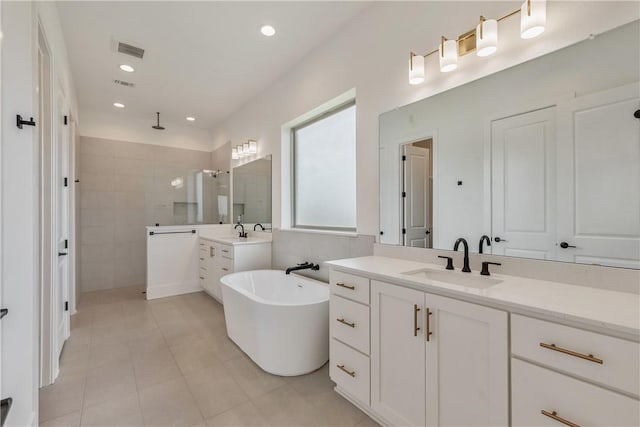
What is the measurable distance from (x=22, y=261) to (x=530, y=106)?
2674mm

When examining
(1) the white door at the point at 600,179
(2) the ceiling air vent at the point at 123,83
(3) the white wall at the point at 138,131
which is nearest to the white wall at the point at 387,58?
(1) the white door at the point at 600,179

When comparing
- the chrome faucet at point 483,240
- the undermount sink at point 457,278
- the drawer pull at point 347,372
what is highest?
the chrome faucet at point 483,240

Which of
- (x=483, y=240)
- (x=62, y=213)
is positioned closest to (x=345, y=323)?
(x=483, y=240)

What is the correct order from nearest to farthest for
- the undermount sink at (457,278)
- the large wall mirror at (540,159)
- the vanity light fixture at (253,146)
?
the large wall mirror at (540,159) → the undermount sink at (457,278) → the vanity light fixture at (253,146)

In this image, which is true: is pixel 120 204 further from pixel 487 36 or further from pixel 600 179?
pixel 600 179

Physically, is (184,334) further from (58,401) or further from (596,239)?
(596,239)

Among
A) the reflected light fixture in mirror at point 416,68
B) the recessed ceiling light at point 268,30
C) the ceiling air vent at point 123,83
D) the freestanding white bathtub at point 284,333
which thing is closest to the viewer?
the reflected light fixture in mirror at point 416,68

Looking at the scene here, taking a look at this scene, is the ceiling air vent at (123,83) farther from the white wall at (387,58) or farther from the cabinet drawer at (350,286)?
the cabinet drawer at (350,286)

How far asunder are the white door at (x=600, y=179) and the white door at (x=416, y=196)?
718 mm

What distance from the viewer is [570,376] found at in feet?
2.98

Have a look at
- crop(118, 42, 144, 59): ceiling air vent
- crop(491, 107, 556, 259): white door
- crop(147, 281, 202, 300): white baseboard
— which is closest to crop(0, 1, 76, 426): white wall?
crop(118, 42, 144, 59): ceiling air vent

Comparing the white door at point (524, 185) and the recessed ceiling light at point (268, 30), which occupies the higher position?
the recessed ceiling light at point (268, 30)

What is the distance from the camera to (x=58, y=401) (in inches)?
69.7

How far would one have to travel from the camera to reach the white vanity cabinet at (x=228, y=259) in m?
3.32
